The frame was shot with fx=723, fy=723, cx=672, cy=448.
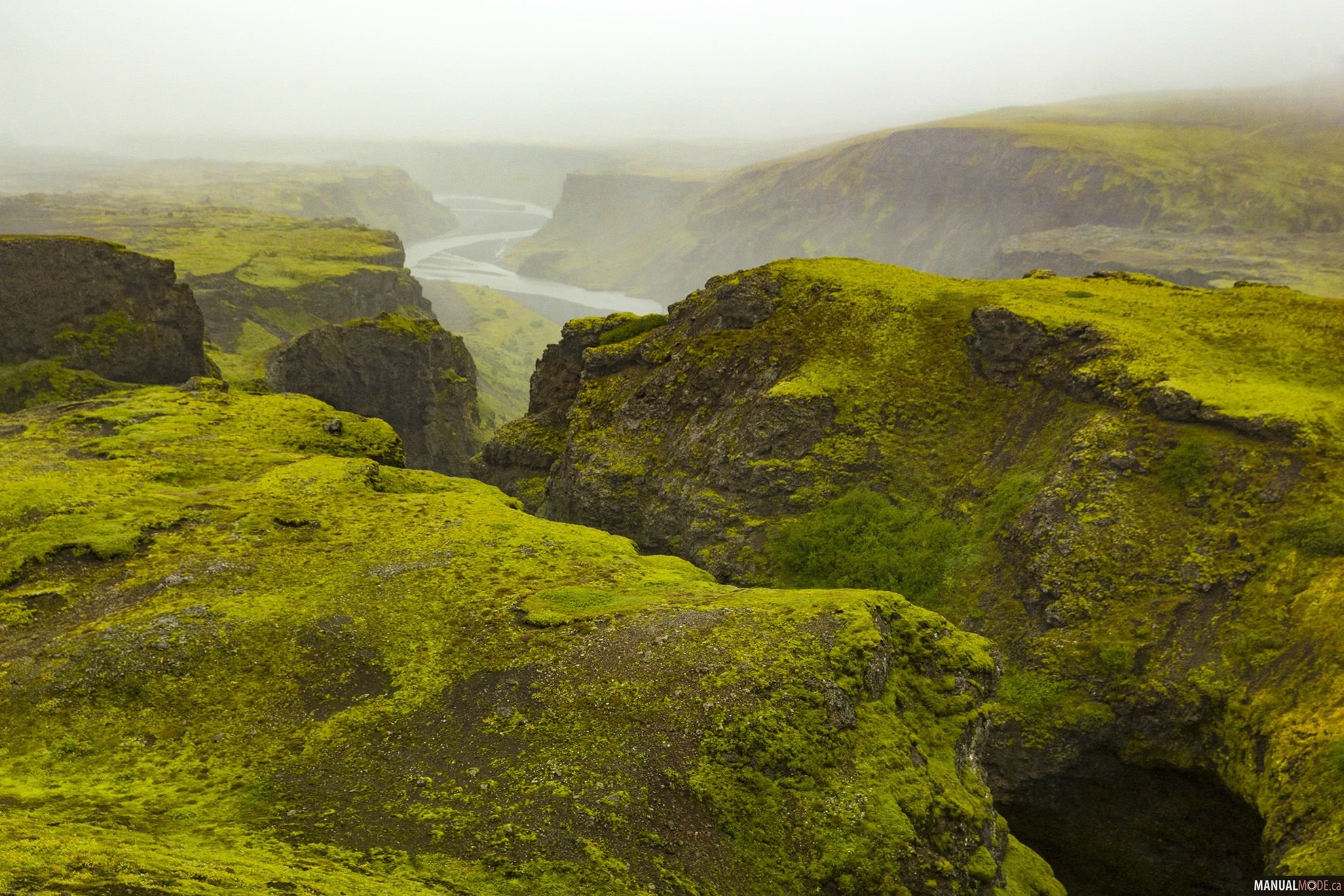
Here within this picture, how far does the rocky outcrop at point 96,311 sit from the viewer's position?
61.2m

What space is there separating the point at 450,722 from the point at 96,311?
65.7 metres

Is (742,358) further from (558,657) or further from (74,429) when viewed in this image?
(74,429)

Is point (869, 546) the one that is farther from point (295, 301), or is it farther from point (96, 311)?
point (295, 301)

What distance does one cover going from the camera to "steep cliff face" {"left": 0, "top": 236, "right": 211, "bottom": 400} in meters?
61.2

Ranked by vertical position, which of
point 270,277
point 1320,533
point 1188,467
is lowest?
point 1320,533

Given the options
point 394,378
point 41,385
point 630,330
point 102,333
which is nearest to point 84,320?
point 102,333

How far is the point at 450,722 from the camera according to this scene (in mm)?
20594

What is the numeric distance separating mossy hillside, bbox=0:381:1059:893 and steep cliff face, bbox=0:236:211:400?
42279mm

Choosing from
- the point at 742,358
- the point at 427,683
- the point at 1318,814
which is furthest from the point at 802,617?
the point at 742,358

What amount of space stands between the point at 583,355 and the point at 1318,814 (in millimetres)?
50387

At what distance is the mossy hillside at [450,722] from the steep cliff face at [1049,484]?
9.03 metres

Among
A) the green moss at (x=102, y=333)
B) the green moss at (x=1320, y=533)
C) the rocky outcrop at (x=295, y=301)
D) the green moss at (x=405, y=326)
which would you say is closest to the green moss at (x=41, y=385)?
the green moss at (x=102, y=333)

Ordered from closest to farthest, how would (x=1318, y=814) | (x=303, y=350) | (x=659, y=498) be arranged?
(x=1318, y=814), (x=659, y=498), (x=303, y=350)

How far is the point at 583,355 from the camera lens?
60031mm
